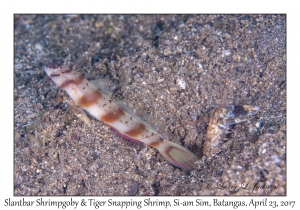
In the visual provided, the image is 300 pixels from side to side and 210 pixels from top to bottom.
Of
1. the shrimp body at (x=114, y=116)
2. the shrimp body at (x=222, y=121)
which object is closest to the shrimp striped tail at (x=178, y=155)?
the shrimp body at (x=114, y=116)

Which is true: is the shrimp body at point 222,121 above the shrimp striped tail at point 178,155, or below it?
above

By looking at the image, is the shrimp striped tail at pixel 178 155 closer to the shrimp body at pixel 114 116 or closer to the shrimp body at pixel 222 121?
the shrimp body at pixel 114 116

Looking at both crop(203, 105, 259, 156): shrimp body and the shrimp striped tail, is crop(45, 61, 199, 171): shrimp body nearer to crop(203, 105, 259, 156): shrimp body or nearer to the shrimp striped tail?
the shrimp striped tail

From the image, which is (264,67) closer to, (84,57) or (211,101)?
(211,101)

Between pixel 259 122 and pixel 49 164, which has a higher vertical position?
pixel 259 122

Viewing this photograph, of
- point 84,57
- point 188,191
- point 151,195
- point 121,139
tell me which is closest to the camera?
point 188,191

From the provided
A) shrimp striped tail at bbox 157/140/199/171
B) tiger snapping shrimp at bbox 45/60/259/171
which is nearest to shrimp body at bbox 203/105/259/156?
tiger snapping shrimp at bbox 45/60/259/171

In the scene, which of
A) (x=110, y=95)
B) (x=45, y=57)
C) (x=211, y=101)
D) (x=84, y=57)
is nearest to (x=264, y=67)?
(x=211, y=101)
